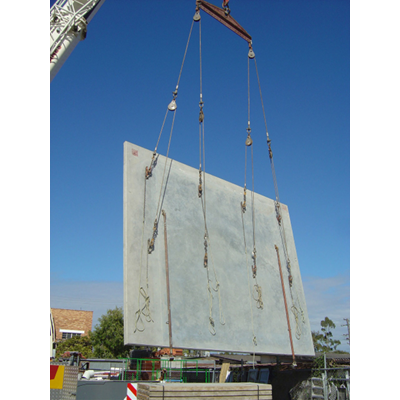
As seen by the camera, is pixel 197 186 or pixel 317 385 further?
pixel 317 385

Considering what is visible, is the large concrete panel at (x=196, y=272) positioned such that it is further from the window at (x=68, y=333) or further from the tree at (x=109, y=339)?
the window at (x=68, y=333)

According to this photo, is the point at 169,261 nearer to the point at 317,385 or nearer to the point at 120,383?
the point at 120,383

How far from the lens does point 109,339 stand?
23.1 m

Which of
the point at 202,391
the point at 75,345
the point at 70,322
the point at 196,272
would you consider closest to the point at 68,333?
the point at 70,322

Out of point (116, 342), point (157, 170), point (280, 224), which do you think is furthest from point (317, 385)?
point (116, 342)

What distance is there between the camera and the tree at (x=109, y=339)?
2295cm

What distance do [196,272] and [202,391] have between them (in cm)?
265

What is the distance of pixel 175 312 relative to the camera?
22.8ft

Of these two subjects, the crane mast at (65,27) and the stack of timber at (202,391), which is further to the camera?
the crane mast at (65,27)

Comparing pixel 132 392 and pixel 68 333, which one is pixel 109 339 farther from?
pixel 132 392

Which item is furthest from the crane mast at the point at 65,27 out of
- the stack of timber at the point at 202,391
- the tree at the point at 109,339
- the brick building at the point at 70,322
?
the brick building at the point at 70,322

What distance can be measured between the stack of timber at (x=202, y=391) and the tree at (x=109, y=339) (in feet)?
61.2

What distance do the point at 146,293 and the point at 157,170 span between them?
2.43 meters

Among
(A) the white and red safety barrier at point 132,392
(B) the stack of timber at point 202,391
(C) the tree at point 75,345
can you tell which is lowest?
(C) the tree at point 75,345
